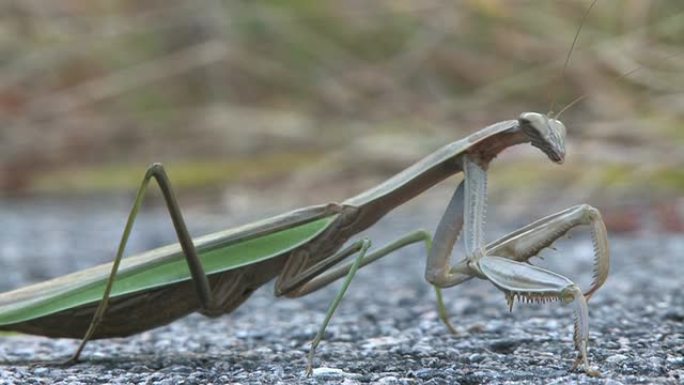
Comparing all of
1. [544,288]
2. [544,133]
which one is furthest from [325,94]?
[544,288]

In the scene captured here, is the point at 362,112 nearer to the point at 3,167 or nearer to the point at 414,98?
the point at 414,98

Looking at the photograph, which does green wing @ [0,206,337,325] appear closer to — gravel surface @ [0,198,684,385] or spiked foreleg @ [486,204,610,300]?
gravel surface @ [0,198,684,385]

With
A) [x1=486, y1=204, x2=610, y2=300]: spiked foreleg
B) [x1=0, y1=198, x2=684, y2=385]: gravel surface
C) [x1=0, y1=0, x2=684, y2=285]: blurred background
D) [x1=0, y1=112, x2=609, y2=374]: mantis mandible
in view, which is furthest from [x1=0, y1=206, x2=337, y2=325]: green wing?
[x1=0, y1=0, x2=684, y2=285]: blurred background

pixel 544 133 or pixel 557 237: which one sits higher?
pixel 544 133

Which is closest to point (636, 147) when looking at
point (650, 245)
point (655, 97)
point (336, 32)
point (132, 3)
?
point (655, 97)

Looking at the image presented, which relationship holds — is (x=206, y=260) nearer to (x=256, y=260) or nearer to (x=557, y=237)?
(x=256, y=260)

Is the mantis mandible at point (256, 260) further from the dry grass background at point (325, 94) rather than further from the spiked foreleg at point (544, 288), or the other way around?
the dry grass background at point (325, 94)

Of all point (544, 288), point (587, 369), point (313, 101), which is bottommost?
point (587, 369)
